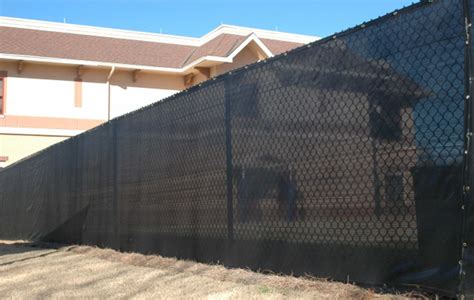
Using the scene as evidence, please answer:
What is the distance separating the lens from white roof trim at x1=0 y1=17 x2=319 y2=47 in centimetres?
2384

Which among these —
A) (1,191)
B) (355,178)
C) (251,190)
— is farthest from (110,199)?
(1,191)

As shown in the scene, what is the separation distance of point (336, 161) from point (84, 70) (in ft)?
68.4

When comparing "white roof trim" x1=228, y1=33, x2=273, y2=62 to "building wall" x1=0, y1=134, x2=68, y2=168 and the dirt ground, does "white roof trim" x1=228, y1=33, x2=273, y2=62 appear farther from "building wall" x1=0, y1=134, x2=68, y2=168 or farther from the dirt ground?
the dirt ground

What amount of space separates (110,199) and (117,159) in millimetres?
744

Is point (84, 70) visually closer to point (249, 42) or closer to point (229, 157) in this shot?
point (249, 42)

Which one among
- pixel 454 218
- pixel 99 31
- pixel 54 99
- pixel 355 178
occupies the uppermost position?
pixel 99 31

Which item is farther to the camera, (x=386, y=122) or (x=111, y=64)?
(x=111, y=64)

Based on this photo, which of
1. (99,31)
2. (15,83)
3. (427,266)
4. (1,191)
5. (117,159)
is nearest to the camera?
(427,266)

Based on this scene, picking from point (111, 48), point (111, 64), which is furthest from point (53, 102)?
point (111, 48)

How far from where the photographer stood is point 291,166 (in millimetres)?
5016

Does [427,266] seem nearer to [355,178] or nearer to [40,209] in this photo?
[355,178]

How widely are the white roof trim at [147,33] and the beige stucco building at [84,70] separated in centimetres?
4

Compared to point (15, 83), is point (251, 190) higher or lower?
lower

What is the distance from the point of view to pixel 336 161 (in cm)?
455
